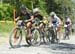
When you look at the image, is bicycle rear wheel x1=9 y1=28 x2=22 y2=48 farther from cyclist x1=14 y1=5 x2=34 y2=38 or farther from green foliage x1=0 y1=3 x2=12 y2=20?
green foliage x1=0 y1=3 x2=12 y2=20

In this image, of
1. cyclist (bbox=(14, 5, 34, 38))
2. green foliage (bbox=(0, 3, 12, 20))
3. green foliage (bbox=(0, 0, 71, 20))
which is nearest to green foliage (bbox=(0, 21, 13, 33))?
green foliage (bbox=(0, 3, 12, 20))

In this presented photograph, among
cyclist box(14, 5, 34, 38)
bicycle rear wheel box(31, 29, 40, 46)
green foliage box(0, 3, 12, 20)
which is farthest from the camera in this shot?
green foliage box(0, 3, 12, 20)

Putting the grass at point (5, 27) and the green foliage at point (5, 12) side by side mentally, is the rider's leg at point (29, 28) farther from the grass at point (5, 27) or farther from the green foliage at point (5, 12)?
the green foliage at point (5, 12)

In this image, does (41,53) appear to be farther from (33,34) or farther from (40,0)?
(40,0)

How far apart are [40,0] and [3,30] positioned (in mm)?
10481

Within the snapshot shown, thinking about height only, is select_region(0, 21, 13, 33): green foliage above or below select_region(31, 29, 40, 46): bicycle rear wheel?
below

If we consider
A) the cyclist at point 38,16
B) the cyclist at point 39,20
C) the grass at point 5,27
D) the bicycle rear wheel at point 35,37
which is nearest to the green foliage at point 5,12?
the grass at point 5,27

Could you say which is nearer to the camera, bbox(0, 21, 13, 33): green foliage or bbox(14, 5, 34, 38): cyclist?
bbox(14, 5, 34, 38): cyclist

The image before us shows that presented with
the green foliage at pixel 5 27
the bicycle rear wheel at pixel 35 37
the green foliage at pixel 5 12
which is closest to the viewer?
the bicycle rear wheel at pixel 35 37

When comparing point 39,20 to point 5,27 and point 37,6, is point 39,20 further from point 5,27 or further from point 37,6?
point 37,6

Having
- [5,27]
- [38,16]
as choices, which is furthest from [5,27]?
[38,16]

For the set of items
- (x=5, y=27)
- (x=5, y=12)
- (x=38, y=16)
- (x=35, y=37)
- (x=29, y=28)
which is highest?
(x=38, y=16)

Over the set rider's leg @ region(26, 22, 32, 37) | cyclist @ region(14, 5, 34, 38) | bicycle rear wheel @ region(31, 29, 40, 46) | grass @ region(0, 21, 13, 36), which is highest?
cyclist @ region(14, 5, 34, 38)

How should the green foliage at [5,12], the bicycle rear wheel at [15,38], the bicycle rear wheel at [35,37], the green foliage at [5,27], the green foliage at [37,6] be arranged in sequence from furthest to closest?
1. the green foliage at [37,6]
2. the green foliage at [5,12]
3. the green foliage at [5,27]
4. the bicycle rear wheel at [35,37]
5. the bicycle rear wheel at [15,38]
